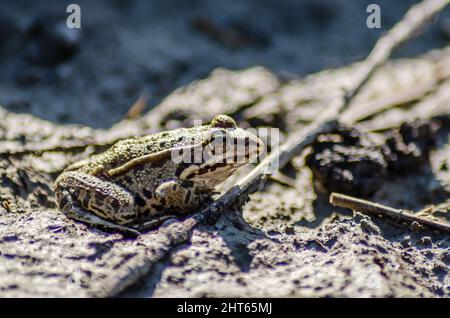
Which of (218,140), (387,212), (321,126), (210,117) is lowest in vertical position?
(387,212)

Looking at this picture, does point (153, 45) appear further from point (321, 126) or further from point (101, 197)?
point (101, 197)

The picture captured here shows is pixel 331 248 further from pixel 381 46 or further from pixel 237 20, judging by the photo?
pixel 237 20

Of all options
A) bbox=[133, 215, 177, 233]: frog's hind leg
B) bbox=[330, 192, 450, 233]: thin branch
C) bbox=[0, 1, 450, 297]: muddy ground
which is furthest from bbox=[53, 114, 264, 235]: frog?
bbox=[330, 192, 450, 233]: thin branch

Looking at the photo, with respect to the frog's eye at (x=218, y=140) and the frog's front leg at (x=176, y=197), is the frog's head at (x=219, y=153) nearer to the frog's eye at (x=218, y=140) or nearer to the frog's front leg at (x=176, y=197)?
the frog's eye at (x=218, y=140)

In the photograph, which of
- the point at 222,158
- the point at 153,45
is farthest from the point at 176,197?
the point at 153,45

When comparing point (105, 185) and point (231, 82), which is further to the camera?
point (231, 82)

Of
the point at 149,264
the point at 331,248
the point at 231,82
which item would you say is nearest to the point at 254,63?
the point at 231,82

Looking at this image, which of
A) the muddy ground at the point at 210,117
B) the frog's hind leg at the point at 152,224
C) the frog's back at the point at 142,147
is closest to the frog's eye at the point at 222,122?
the frog's back at the point at 142,147
